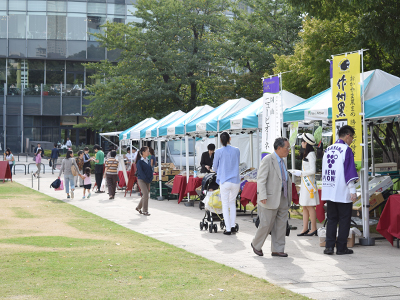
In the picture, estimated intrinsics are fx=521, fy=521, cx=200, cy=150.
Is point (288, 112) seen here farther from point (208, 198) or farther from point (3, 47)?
point (3, 47)

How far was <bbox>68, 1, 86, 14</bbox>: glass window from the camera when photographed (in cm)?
4997

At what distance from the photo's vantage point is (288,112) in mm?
11359

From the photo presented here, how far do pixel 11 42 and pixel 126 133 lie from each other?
32886mm

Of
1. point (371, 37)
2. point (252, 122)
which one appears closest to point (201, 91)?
point (371, 37)

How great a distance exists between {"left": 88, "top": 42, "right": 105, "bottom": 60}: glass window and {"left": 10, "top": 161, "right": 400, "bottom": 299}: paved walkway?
3952 centimetres

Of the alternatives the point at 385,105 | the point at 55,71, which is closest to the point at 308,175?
the point at 385,105

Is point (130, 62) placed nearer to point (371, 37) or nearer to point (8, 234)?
point (371, 37)

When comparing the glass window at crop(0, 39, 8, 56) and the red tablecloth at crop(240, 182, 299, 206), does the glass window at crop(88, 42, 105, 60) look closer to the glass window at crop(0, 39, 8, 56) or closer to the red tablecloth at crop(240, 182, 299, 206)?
the glass window at crop(0, 39, 8, 56)

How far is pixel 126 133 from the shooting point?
72.9 ft

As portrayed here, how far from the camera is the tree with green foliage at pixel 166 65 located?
102 ft

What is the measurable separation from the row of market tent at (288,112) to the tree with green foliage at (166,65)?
9.77 meters

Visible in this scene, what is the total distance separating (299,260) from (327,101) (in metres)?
4.02

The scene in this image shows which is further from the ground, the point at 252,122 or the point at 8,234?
the point at 252,122

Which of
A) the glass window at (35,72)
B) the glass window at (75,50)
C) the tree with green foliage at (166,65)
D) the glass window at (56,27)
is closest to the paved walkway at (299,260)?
the tree with green foliage at (166,65)
